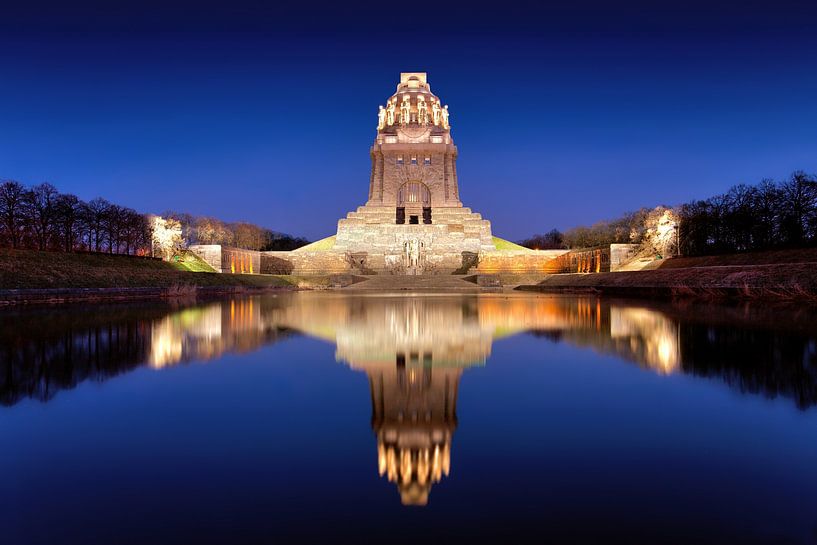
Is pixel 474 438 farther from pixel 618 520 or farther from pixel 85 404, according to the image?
pixel 85 404

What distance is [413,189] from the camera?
230 ft

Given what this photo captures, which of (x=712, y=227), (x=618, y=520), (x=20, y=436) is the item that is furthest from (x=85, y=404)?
(x=712, y=227)

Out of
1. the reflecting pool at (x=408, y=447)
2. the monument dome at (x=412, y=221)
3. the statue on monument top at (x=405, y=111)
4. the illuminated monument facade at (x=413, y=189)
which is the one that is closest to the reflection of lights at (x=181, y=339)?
the reflecting pool at (x=408, y=447)

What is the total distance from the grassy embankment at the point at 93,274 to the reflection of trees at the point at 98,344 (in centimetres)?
937

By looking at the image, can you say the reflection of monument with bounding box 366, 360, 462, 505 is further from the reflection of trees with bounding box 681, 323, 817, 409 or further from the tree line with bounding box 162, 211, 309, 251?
the tree line with bounding box 162, 211, 309, 251

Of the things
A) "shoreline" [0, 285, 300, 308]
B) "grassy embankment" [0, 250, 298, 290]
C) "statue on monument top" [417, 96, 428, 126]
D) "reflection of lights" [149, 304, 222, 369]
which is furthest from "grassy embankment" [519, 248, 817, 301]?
"statue on monument top" [417, 96, 428, 126]

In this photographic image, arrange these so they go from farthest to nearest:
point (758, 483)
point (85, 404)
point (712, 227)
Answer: point (712, 227), point (85, 404), point (758, 483)

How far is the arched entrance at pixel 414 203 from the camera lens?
67.3m

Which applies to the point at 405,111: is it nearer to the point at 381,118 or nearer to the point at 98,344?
the point at 381,118

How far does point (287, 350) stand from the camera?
287 inches

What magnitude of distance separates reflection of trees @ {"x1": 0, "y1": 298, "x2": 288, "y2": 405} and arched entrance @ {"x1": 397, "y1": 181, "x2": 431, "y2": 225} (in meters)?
55.4

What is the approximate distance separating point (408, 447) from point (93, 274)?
25156 millimetres

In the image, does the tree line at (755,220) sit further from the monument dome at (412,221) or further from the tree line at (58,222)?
the tree line at (58,222)

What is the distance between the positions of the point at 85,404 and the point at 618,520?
3.90 m
